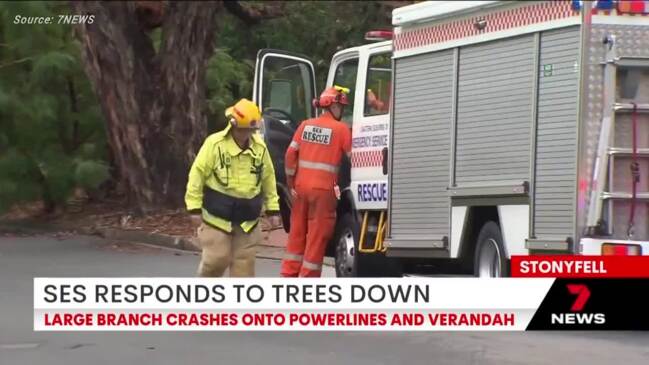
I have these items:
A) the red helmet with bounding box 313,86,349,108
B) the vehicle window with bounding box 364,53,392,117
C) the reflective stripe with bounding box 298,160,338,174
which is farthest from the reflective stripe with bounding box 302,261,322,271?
the vehicle window with bounding box 364,53,392,117

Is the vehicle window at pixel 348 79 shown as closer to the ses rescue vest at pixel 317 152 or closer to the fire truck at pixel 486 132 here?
the fire truck at pixel 486 132

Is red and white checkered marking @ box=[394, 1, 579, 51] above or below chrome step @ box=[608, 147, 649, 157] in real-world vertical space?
above

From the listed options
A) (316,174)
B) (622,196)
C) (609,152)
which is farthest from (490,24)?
→ (316,174)

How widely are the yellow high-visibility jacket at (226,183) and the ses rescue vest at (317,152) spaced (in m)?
2.11

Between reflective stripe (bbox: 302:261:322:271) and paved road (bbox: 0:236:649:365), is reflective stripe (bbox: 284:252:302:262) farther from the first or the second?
paved road (bbox: 0:236:649:365)

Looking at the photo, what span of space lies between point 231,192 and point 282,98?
12.3 feet

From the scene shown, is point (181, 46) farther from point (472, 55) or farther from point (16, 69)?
point (472, 55)

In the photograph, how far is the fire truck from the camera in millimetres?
9719

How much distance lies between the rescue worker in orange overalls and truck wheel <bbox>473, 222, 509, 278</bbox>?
163 centimetres

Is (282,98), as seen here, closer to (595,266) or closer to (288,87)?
(288,87)

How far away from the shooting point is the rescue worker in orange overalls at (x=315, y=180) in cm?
1198

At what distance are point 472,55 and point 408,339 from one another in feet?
9.08

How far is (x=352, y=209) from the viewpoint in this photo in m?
12.8

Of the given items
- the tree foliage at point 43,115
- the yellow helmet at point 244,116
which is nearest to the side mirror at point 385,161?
the yellow helmet at point 244,116
